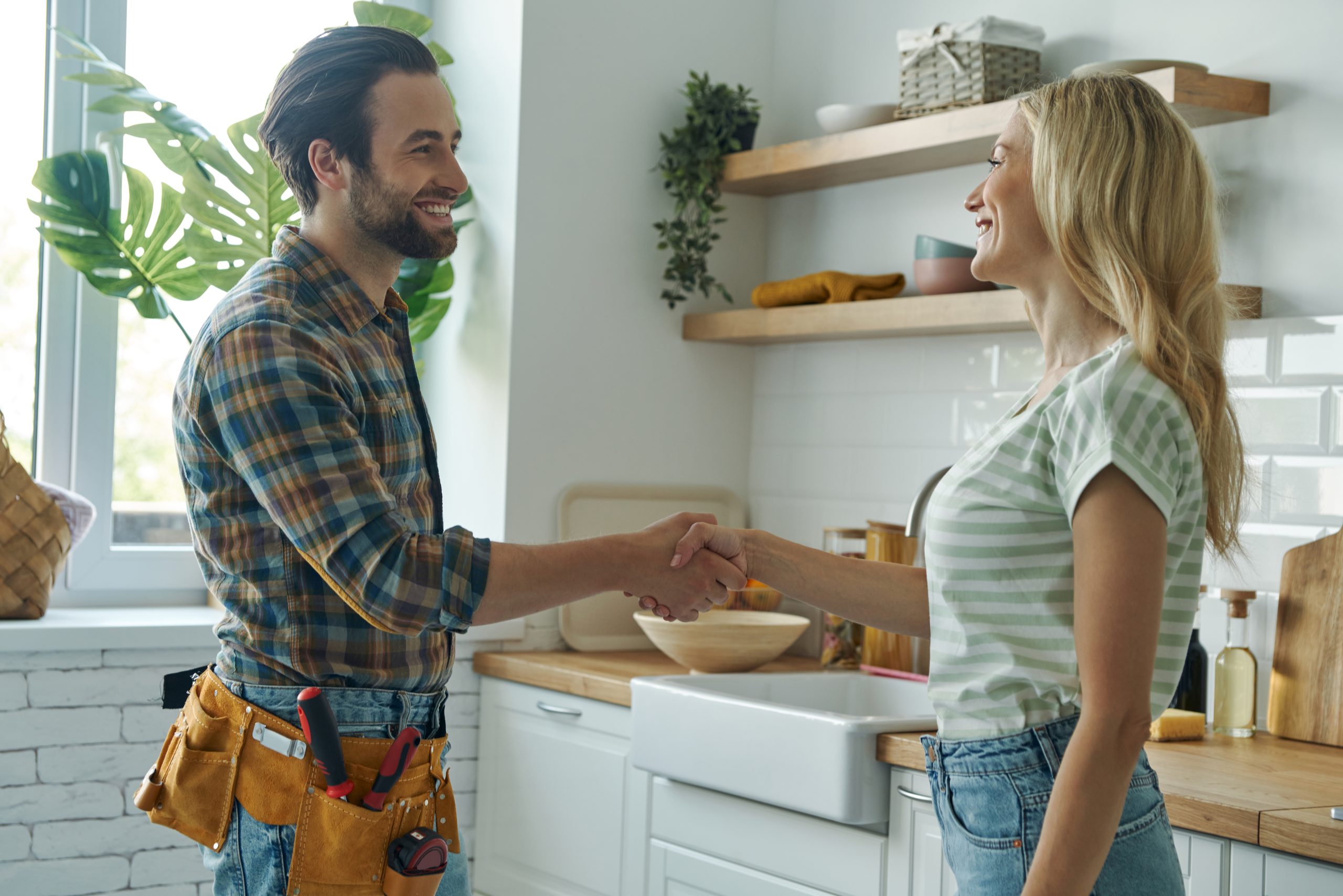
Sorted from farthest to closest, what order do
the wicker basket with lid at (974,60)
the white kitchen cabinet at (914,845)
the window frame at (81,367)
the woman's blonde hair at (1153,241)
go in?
the window frame at (81,367)
the wicker basket with lid at (974,60)
the white kitchen cabinet at (914,845)
the woman's blonde hair at (1153,241)

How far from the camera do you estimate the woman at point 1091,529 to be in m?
1.24

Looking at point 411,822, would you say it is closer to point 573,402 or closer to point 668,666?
point 668,666

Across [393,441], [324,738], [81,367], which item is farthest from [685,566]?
[81,367]

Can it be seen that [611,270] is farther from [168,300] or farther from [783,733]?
[783,733]

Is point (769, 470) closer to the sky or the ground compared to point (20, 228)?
closer to the ground

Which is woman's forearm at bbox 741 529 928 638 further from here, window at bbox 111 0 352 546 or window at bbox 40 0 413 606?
window at bbox 111 0 352 546

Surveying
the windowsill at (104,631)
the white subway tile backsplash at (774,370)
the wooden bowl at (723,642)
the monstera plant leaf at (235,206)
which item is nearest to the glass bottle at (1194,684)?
the wooden bowl at (723,642)

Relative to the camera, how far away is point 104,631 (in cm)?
274

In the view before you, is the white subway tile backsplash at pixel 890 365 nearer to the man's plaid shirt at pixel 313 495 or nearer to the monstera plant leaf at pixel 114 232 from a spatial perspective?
the monstera plant leaf at pixel 114 232

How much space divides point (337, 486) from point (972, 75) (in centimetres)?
188

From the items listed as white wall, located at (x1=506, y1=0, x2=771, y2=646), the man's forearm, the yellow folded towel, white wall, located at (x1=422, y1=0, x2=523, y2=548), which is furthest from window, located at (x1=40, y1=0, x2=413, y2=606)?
the man's forearm

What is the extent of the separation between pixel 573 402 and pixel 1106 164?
205 centimetres

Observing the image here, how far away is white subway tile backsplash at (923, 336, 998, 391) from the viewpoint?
9.79 feet

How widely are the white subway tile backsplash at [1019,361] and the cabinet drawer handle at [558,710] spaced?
1.17 metres
